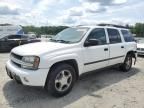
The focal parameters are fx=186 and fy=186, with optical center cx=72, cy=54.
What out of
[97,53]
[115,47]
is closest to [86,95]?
[97,53]

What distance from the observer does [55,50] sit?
14.0 ft

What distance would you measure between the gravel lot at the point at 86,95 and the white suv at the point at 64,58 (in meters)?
0.33

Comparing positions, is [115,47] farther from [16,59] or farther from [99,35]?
[16,59]

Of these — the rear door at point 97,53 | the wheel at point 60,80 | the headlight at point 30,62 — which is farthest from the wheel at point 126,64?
the headlight at point 30,62

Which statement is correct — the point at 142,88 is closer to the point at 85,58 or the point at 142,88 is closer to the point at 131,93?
the point at 131,93

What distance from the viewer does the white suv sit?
4.00 metres

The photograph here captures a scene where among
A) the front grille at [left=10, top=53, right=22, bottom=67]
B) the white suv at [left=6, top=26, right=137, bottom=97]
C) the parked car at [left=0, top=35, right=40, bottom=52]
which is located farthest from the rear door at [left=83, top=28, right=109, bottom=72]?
the parked car at [left=0, top=35, right=40, bottom=52]

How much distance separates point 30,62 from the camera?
4016 millimetres

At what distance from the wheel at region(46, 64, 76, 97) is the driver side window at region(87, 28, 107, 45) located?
120cm

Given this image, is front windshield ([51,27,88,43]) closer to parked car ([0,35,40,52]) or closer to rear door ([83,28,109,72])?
rear door ([83,28,109,72])

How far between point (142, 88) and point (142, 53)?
629 centimetres

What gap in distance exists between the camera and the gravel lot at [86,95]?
4049 millimetres

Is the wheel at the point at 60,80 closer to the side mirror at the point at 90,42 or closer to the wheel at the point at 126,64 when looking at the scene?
the side mirror at the point at 90,42

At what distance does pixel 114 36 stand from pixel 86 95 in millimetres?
2479
